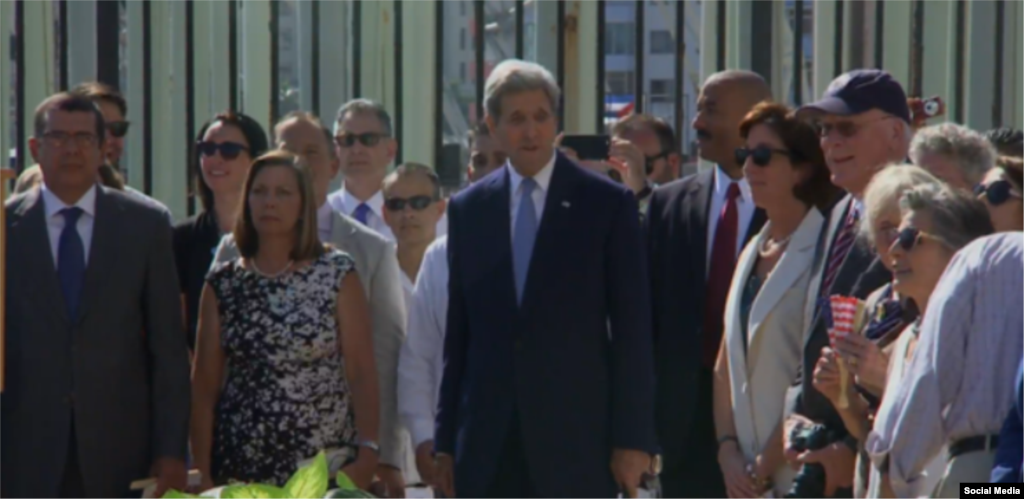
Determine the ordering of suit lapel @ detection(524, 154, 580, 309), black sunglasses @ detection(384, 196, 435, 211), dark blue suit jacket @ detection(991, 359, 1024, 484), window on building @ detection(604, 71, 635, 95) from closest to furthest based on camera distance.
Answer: dark blue suit jacket @ detection(991, 359, 1024, 484) < suit lapel @ detection(524, 154, 580, 309) < black sunglasses @ detection(384, 196, 435, 211) < window on building @ detection(604, 71, 635, 95)

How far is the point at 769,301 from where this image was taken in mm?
4785

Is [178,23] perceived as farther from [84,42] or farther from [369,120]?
[369,120]

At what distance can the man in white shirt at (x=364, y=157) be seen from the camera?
6.74 meters

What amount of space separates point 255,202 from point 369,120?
140 cm

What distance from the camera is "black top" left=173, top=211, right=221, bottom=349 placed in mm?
5809

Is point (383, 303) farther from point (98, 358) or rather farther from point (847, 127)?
point (847, 127)

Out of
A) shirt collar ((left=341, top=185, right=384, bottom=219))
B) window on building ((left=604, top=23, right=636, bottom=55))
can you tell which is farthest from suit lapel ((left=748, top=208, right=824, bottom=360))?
window on building ((left=604, top=23, right=636, bottom=55))

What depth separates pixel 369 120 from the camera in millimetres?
6723

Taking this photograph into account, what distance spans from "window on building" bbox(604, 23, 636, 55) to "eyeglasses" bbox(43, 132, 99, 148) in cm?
1479

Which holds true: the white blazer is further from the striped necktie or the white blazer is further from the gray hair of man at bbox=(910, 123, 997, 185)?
the gray hair of man at bbox=(910, 123, 997, 185)

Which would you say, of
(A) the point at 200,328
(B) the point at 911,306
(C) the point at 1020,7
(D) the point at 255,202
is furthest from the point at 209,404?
(C) the point at 1020,7

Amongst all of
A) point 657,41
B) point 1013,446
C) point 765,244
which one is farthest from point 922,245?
point 657,41

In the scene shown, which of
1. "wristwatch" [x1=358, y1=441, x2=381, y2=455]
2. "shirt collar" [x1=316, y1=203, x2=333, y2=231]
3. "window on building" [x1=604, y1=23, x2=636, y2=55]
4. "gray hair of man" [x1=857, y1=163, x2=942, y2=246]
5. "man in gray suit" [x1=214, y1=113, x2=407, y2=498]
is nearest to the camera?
"gray hair of man" [x1=857, y1=163, x2=942, y2=246]

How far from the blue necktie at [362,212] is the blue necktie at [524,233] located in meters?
1.87
